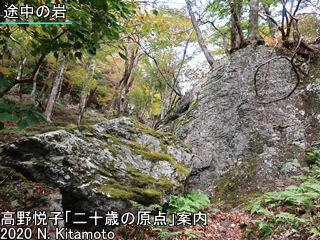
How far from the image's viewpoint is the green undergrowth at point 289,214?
10.9 ft

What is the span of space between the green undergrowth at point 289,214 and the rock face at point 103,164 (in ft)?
5.77

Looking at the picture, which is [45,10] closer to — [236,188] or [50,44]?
[50,44]

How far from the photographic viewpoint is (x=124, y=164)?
190 inches

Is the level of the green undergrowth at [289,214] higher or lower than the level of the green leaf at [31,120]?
lower

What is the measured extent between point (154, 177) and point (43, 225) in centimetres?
250

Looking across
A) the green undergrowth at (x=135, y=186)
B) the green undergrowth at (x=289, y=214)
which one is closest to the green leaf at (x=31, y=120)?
the green undergrowth at (x=135, y=186)

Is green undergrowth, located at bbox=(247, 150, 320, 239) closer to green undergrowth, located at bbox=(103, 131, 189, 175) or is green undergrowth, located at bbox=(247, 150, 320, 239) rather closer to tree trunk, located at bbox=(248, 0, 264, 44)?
green undergrowth, located at bbox=(103, 131, 189, 175)

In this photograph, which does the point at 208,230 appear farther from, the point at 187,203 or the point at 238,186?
the point at 238,186

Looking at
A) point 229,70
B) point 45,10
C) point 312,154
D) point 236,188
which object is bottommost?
point 236,188

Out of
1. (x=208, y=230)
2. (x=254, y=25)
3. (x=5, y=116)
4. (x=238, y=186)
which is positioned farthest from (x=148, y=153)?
(x=254, y=25)

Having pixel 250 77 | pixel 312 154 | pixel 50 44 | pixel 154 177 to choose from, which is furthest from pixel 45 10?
pixel 250 77

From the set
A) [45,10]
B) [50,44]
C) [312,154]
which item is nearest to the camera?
[50,44]

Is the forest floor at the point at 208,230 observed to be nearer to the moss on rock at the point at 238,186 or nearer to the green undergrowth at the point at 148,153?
the moss on rock at the point at 238,186

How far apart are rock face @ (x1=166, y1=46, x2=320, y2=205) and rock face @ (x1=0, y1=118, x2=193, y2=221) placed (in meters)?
1.15
